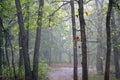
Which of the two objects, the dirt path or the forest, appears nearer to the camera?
the forest

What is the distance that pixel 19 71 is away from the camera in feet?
54.7

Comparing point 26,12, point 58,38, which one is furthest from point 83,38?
point 58,38

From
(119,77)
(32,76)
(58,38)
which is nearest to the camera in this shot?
(32,76)

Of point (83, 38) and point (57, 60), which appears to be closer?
point (83, 38)

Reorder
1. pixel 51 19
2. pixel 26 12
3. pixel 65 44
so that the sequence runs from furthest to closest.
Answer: pixel 65 44 → pixel 26 12 → pixel 51 19

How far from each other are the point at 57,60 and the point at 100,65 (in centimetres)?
2978

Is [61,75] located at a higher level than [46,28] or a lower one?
lower

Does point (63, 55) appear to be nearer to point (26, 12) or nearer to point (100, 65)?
point (100, 65)

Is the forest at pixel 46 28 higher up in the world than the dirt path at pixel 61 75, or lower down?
higher up

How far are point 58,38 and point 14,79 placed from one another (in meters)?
37.0

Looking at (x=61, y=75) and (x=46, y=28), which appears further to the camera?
(x=61, y=75)

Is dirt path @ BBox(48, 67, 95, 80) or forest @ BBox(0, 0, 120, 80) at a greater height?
forest @ BBox(0, 0, 120, 80)

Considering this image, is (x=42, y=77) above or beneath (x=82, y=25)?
beneath

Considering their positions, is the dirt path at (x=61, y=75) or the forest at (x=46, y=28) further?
the dirt path at (x=61, y=75)
